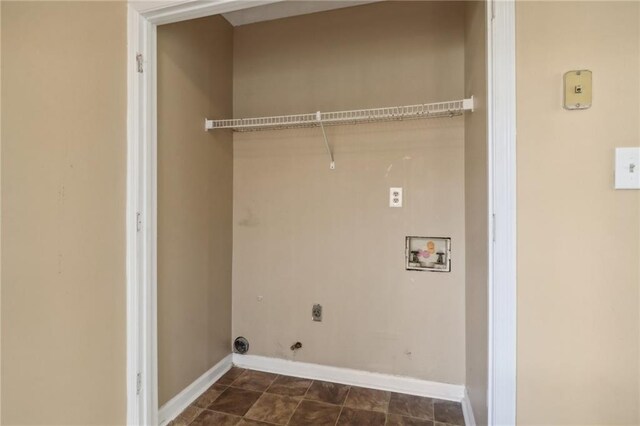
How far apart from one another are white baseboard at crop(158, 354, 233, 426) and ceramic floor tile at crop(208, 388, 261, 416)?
142 mm

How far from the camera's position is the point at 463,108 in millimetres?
1610

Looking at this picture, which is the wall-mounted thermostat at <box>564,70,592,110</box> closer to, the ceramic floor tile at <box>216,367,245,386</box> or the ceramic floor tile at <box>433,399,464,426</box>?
the ceramic floor tile at <box>433,399,464,426</box>

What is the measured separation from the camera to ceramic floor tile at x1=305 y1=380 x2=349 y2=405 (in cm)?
193

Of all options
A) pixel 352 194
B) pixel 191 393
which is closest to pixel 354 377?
pixel 191 393

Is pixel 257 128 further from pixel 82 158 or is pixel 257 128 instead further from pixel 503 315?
pixel 503 315

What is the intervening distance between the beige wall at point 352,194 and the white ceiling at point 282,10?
5 centimetres

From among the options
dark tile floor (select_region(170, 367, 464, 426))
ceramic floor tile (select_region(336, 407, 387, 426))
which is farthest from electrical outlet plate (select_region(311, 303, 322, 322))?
ceramic floor tile (select_region(336, 407, 387, 426))

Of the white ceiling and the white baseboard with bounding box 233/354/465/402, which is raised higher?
the white ceiling

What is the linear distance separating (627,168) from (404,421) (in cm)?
165

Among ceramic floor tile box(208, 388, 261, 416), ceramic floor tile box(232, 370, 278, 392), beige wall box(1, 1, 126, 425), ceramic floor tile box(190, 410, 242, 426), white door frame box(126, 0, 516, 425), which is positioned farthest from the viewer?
ceramic floor tile box(232, 370, 278, 392)

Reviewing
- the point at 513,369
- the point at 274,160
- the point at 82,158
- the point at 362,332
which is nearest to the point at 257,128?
the point at 274,160

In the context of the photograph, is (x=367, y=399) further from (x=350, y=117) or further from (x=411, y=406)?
(x=350, y=117)

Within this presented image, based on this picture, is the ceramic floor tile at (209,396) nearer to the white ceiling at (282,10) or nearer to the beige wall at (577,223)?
the beige wall at (577,223)

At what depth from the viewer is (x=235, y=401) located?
191cm
